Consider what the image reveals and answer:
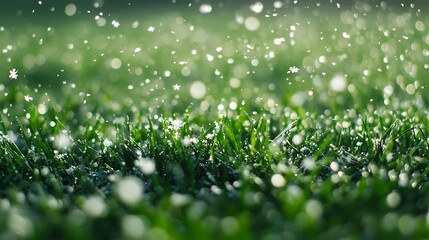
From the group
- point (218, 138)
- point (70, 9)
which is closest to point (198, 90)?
point (218, 138)

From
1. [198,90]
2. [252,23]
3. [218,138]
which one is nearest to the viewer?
[218,138]

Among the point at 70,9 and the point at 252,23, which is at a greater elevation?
the point at 70,9

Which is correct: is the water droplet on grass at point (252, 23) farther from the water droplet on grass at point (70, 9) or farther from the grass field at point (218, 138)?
the water droplet on grass at point (70, 9)

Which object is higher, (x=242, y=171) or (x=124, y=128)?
(x=124, y=128)

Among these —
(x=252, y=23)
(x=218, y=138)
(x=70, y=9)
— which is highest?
(x=70, y=9)

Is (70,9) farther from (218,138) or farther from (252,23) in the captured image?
(218,138)

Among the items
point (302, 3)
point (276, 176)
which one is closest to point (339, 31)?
point (302, 3)

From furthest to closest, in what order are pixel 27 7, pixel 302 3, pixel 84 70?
pixel 27 7 < pixel 302 3 < pixel 84 70

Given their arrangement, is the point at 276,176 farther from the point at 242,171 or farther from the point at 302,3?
the point at 302,3
